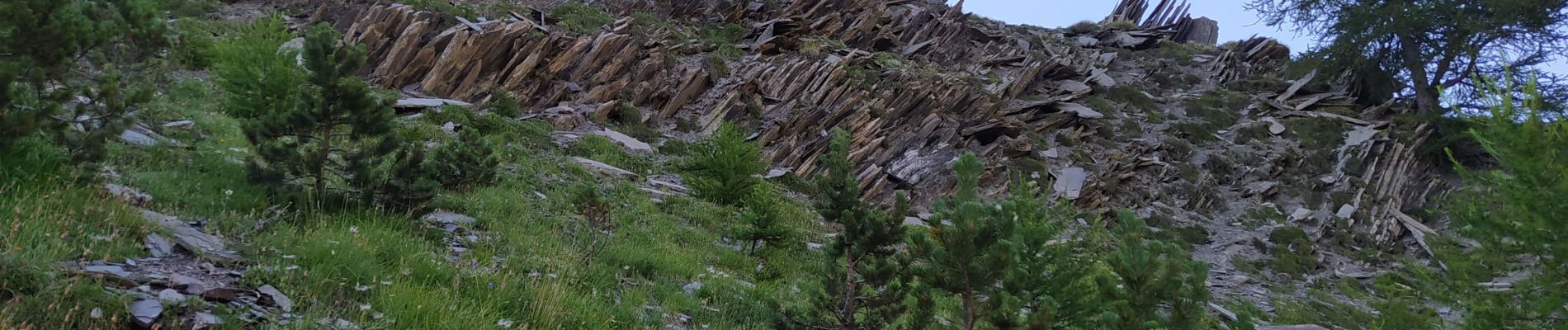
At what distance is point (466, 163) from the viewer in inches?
391

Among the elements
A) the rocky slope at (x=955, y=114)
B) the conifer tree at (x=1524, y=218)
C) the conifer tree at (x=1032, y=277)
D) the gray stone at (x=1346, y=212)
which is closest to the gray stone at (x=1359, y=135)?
the rocky slope at (x=955, y=114)

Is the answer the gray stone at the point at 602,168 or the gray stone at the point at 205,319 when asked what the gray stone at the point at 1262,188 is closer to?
the gray stone at the point at 602,168

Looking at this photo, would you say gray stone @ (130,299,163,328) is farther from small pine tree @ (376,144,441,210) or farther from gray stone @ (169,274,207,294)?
small pine tree @ (376,144,441,210)

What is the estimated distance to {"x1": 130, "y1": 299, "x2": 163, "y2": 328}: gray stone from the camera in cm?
349

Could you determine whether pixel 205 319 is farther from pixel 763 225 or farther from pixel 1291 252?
pixel 1291 252

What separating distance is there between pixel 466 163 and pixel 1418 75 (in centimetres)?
3901

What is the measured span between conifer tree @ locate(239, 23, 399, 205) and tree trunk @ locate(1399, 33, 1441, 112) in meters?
39.0

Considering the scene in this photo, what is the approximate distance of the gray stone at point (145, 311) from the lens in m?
3.49

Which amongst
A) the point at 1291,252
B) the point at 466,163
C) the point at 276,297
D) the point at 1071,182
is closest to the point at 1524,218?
the point at 276,297

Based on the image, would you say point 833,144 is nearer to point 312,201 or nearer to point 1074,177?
point 312,201

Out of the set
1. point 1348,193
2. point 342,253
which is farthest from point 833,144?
point 1348,193

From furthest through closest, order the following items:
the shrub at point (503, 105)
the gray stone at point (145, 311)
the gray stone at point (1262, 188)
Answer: the gray stone at point (1262, 188)
the shrub at point (503, 105)
the gray stone at point (145, 311)

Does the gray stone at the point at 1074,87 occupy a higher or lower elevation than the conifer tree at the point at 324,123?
higher

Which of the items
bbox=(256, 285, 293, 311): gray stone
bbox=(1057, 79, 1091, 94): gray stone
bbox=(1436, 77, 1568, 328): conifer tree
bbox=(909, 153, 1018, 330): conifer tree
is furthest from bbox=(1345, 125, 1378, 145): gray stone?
bbox=(256, 285, 293, 311): gray stone
